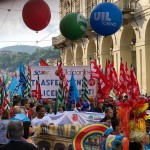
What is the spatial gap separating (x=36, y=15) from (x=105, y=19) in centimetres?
199

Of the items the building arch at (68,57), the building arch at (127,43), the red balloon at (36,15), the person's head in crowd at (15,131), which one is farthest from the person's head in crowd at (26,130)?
the building arch at (68,57)

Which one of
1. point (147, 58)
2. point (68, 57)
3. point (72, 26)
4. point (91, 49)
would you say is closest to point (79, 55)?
point (68, 57)

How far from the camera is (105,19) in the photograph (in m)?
11.5

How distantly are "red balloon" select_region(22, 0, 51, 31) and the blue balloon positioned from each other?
1496mm

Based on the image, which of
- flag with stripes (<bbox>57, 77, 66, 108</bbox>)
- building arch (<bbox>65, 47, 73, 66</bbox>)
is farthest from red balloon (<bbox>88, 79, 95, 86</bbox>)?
building arch (<bbox>65, 47, 73, 66</bbox>)

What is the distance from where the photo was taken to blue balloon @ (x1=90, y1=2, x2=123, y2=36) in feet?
37.7

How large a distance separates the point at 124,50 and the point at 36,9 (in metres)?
20.2

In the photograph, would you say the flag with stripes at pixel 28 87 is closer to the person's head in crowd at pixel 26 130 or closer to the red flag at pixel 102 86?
the red flag at pixel 102 86

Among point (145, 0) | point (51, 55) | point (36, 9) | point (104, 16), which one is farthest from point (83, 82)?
point (51, 55)

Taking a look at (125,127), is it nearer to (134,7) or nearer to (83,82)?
(83,82)

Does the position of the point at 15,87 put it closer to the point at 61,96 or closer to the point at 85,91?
the point at 85,91

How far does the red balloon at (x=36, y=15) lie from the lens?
944cm

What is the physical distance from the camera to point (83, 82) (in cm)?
1513

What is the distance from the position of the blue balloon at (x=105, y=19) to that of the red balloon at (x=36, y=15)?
4.91ft
